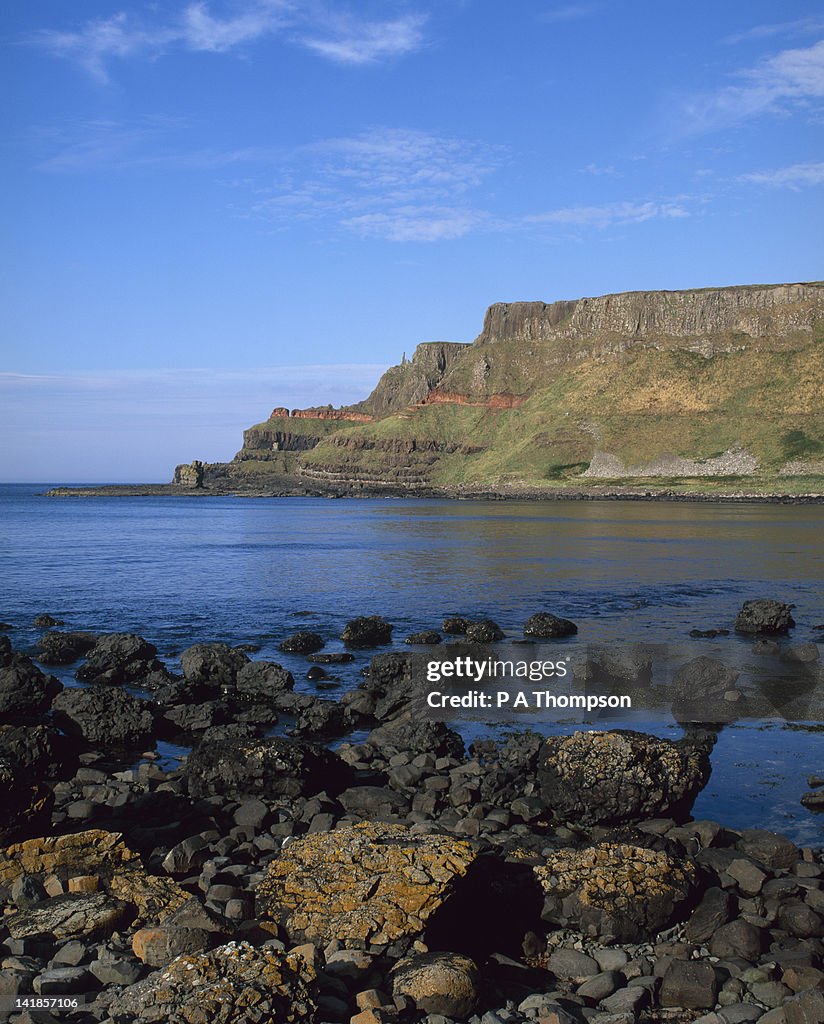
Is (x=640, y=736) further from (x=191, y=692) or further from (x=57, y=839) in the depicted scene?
(x=191, y=692)

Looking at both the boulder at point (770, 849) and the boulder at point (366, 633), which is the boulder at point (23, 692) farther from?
the boulder at point (770, 849)

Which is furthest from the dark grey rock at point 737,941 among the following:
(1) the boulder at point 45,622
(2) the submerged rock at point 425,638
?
(1) the boulder at point 45,622

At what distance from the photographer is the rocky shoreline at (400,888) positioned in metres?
7.30

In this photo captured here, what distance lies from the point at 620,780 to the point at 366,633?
53.7ft

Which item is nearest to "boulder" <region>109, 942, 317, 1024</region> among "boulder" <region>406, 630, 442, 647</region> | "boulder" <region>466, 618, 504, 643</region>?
"boulder" <region>406, 630, 442, 647</region>

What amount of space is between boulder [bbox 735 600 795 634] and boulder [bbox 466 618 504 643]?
8.65 m

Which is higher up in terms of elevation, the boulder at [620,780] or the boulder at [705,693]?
the boulder at [620,780]

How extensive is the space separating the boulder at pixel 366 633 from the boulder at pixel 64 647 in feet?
27.4

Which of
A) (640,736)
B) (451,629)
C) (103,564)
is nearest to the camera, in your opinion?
(640,736)

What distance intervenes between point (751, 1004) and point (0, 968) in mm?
6925

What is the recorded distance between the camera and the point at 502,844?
11.1 m

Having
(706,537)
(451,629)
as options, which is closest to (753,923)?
(451,629)

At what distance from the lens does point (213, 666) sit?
22.5m

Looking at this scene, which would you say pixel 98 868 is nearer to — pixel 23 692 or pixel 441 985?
pixel 441 985
